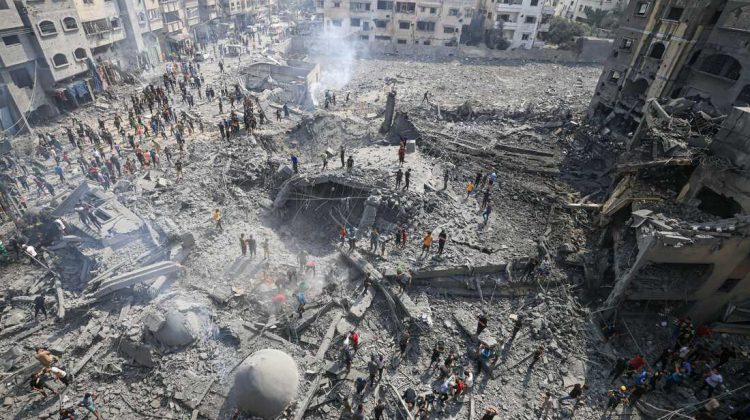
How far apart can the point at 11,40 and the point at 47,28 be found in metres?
3.01

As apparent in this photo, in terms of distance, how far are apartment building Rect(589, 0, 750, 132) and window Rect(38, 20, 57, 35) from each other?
42319 mm

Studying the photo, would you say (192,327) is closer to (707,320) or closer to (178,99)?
(707,320)

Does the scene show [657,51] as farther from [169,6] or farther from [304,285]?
[169,6]

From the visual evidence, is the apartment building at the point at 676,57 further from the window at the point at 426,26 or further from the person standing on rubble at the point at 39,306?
the person standing on rubble at the point at 39,306

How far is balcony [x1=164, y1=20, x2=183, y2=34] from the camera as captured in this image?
45728 mm

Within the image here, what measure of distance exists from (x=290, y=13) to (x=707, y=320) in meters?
91.3

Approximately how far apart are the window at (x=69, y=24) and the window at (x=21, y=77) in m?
4.87

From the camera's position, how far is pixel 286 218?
65.1 ft

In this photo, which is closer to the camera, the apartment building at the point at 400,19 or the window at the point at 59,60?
the window at the point at 59,60

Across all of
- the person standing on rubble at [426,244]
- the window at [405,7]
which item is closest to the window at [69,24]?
the person standing on rubble at [426,244]

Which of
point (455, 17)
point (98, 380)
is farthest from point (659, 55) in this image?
point (98, 380)

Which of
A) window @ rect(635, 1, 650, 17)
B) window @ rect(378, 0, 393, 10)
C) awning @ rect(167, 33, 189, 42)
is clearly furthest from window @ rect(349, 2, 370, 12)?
window @ rect(635, 1, 650, 17)

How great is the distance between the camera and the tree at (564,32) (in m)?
52.8

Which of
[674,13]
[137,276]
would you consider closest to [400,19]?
[674,13]
